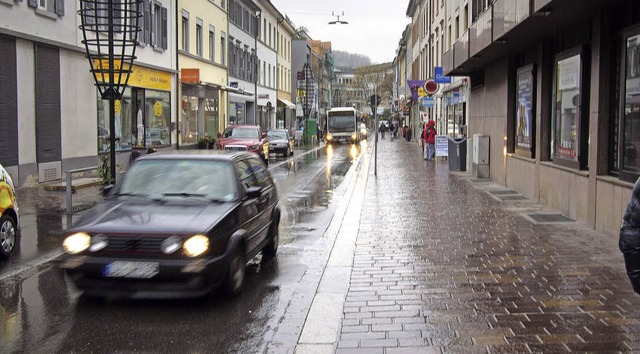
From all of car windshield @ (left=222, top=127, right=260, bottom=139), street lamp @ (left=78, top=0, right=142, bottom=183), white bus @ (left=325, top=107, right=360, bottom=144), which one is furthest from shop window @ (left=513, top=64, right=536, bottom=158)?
white bus @ (left=325, top=107, right=360, bottom=144)

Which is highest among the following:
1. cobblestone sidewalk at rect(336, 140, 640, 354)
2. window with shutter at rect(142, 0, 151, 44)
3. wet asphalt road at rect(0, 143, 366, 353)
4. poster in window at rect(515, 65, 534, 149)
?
window with shutter at rect(142, 0, 151, 44)

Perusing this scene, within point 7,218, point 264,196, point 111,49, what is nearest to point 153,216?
point 264,196

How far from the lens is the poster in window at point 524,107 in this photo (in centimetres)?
1446

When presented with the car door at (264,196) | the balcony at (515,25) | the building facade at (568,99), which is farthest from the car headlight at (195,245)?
the balcony at (515,25)

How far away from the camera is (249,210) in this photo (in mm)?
7148

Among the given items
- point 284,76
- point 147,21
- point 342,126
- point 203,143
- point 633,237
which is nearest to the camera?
point 633,237

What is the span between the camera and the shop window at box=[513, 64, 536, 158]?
566 inches

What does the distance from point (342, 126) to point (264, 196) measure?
148ft

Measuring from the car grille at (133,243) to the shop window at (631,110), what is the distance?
6.36 meters

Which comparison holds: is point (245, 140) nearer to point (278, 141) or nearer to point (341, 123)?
point (278, 141)

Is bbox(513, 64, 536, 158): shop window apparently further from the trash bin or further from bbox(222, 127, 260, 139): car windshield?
bbox(222, 127, 260, 139): car windshield

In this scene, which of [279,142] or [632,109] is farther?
[279,142]

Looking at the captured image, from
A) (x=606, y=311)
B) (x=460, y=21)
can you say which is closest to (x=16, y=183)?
(x=606, y=311)

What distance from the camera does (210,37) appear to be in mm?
36438
